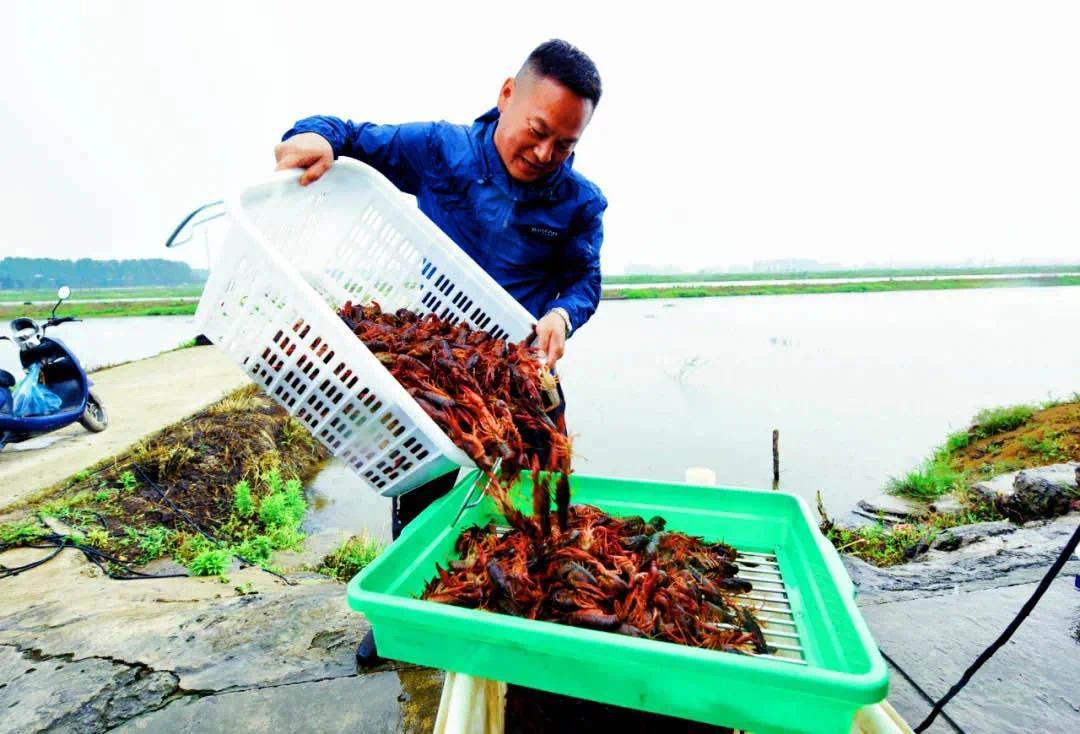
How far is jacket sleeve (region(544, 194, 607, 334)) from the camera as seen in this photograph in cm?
255

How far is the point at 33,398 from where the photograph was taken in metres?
5.60

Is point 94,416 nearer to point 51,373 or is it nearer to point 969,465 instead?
point 51,373

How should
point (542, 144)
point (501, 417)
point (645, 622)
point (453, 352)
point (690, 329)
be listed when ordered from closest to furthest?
point (645, 622) < point (501, 417) < point (453, 352) < point (542, 144) < point (690, 329)

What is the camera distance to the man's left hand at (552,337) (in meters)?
2.14

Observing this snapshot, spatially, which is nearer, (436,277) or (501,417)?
(501,417)

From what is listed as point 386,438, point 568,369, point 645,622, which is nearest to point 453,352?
point 386,438

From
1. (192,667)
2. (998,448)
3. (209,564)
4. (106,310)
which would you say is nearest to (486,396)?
(192,667)

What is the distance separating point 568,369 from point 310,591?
12065 millimetres

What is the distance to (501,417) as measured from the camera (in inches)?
67.1

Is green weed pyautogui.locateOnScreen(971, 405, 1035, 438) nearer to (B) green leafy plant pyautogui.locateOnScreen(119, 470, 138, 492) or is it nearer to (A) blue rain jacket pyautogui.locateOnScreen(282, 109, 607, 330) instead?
(A) blue rain jacket pyautogui.locateOnScreen(282, 109, 607, 330)

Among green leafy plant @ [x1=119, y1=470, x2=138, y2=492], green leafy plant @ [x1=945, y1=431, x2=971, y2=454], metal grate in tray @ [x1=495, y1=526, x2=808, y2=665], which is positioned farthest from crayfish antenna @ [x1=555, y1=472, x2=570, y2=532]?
green leafy plant @ [x1=945, y1=431, x2=971, y2=454]

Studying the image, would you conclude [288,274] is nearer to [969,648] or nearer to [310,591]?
[310,591]

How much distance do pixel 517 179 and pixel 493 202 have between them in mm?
146

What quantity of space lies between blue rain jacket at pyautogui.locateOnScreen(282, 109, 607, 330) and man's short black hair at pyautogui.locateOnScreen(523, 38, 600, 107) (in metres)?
0.36
